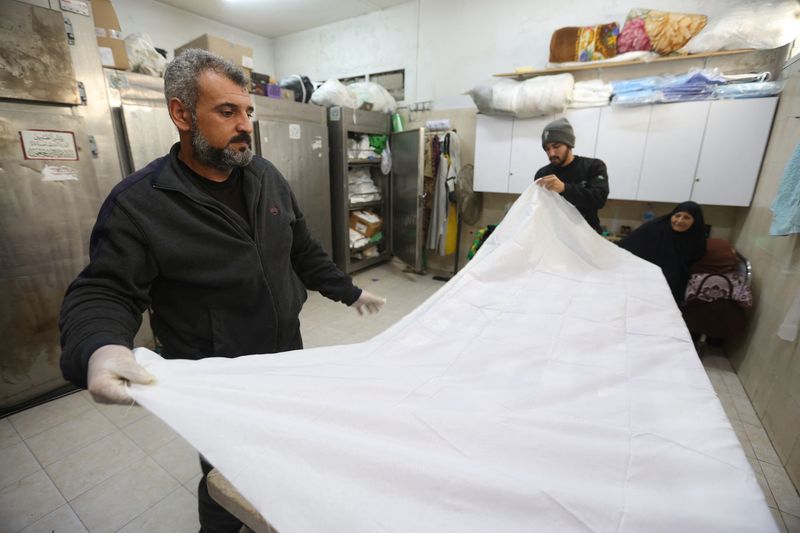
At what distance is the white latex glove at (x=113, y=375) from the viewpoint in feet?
2.06

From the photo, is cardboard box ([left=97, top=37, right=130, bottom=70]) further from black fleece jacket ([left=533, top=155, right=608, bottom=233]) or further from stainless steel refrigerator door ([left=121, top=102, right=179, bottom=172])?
black fleece jacket ([left=533, top=155, right=608, bottom=233])

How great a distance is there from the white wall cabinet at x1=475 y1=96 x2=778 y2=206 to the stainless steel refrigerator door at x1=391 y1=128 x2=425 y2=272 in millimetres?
1055

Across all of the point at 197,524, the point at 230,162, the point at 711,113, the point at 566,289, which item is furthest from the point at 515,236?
the point at 711,113

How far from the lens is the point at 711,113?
2.64 meters

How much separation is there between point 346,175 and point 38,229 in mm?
2501

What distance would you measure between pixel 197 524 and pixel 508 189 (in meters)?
3.38

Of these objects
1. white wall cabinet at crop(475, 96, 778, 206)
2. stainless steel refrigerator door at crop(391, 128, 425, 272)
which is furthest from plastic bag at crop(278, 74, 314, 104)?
white wall cabinet at crop(475, 96, 778, 206)

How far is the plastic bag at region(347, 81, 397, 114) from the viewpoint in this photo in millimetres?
3923

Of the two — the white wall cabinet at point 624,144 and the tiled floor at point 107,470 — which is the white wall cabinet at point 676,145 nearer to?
the white wall cabinet at point 624,144

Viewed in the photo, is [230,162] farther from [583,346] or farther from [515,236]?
[515,236]

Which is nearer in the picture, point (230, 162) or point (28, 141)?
point (230, 162)

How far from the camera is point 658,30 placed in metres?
2.75

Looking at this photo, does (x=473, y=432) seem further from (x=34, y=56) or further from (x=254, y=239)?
(x=34, y=56)

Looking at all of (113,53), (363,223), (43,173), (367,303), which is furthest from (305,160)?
(367,303)
